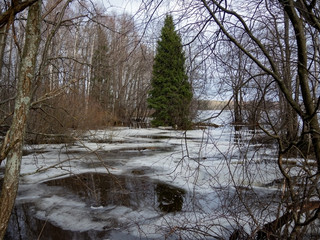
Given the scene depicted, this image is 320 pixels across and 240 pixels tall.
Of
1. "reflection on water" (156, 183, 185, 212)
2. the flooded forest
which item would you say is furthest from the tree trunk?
"reflection on water" (156, 183, 185, 212)

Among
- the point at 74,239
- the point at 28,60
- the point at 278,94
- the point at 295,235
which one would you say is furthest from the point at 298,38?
the point at 74,239

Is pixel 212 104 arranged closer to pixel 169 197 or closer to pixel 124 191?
pixel 169 197

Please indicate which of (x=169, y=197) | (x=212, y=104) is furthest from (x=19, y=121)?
(x=169, y=197)

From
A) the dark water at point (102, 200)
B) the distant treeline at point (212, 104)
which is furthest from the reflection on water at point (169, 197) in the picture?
the distant treeline at point (212, 104)

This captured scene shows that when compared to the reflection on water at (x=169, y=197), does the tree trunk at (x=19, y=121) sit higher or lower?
higher

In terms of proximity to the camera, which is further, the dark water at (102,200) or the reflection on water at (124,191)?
the reflection on water at (124,191)

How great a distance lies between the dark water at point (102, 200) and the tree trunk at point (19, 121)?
1.03 meters

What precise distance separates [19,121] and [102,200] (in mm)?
3970

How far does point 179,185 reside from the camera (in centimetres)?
722

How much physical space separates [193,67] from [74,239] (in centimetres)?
308

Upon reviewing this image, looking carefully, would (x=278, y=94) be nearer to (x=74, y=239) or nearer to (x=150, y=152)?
(x=74, y=239)

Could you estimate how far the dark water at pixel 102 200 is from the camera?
445 cm

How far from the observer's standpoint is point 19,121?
243cm

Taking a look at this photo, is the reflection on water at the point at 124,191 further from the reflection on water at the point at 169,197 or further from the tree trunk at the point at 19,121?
the tree trunk at the point at 19,121
